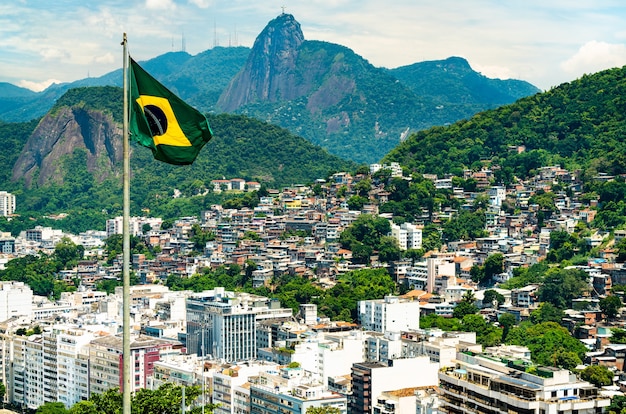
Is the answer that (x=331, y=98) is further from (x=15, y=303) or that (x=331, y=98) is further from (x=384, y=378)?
(x=384, y=378)

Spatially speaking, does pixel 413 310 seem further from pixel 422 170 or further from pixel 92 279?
pixel 422 170

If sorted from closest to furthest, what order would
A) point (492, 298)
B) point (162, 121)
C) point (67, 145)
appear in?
point (162, 121), point (492, 298), point (67, 145)

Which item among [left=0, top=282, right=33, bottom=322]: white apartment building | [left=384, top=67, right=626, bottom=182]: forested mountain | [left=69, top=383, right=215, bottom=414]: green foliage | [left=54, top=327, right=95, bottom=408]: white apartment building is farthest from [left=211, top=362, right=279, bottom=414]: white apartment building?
[left=384, top=67, right=626, bottom=182]: forested mountain

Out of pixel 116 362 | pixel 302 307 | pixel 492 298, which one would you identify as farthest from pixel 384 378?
pixel 492 298

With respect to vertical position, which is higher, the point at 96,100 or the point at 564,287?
the point at 96,100

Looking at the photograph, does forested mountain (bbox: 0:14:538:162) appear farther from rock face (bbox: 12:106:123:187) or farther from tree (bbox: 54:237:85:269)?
tree (bbox: 54:237:85:269)

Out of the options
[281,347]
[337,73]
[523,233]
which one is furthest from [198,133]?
[337,73]

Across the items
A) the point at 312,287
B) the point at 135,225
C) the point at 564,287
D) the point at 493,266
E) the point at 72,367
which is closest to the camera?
the point at 72,367
